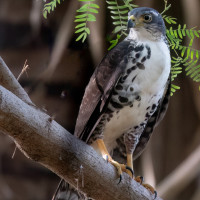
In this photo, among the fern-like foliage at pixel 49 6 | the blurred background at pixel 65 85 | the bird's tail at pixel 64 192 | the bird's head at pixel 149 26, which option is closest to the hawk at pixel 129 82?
the bird's head at pixel 149 26

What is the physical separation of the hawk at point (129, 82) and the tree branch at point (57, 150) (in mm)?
197

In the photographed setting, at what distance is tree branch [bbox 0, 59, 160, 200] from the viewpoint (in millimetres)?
1492

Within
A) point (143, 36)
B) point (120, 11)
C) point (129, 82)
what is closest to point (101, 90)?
point (129, 82)

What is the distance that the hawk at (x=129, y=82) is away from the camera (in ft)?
6.97

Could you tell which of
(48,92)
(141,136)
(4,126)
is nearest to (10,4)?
(48,92)

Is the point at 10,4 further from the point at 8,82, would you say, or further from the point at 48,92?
the point at 8,82

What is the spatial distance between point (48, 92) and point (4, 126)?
2.57 feet

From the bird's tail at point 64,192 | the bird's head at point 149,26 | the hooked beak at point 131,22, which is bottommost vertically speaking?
the bird's tail at point 64,192

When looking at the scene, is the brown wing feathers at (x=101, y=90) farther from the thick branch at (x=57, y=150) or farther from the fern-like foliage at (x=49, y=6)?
the fern-like foliage at (x=49, y=6)

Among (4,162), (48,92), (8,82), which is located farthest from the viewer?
(4,162)

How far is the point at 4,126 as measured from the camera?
1.49m

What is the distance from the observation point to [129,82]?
213 centimetres

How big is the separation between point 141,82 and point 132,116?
0.19 meters

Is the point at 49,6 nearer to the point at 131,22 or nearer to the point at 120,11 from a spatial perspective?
the point at 120,11
